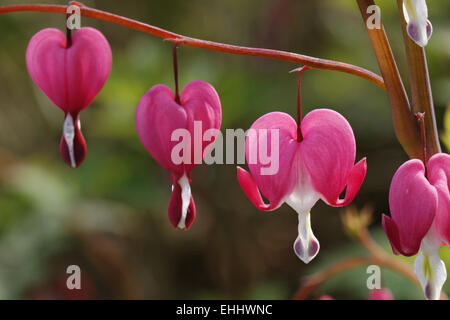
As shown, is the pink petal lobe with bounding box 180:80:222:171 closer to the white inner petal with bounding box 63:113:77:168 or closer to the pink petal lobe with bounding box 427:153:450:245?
the white inner petal with bounding box 63:113:77:168

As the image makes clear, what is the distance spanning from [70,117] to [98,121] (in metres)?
2.12

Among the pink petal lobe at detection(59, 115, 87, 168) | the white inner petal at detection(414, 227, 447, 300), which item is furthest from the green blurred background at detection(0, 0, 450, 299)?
the pink petal lobe at detection(59, 115, 87, 168)

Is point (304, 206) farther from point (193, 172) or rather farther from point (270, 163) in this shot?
point (193, 172)

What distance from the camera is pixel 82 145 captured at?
907mm

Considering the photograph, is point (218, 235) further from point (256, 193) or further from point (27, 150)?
point (256, 193)

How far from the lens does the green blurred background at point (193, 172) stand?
2.59 meters

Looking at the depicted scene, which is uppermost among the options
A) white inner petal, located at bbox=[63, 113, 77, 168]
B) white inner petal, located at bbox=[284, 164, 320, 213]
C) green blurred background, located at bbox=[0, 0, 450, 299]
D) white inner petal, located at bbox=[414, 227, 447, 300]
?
green blurred background, located at bbox=[0, 0, 450, 299]

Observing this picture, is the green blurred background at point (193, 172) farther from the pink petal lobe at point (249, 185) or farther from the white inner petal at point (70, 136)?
the white inner petal at point (70, 136)

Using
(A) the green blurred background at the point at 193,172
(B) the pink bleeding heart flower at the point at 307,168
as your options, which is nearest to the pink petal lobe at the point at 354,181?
(B) the pink bleeding heart flower at the point at 307,168

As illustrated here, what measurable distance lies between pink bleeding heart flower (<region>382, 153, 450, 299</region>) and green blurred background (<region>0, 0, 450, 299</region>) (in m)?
1.34

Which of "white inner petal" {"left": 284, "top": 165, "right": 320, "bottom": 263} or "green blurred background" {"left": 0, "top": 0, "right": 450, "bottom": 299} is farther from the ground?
"green blurred background" {"left": 0, "top": 0, "right": 450, "bottom": 299}

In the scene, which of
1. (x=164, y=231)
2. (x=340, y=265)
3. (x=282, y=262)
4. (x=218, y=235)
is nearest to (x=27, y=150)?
(x=164, y=231)

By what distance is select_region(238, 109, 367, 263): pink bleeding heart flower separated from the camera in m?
0.87
